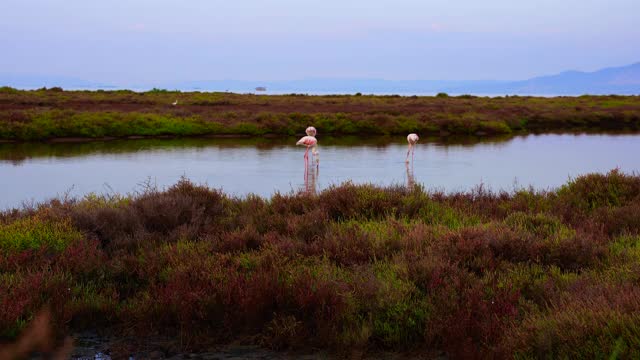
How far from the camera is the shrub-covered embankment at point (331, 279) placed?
4.74 meters

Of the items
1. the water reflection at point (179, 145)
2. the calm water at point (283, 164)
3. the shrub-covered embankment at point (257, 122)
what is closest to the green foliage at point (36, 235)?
the calm water at point (283, 164)

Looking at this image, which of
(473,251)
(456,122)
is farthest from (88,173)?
(456,122)

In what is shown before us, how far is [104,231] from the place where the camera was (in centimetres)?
762

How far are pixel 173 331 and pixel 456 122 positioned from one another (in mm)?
34225

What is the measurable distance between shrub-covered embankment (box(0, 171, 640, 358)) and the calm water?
4.82m

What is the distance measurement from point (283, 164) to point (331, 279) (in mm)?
15224

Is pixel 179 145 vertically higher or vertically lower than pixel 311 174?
higher

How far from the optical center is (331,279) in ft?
18.3

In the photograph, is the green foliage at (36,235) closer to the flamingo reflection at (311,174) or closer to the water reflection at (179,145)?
the flamingo reflection at (311,174)

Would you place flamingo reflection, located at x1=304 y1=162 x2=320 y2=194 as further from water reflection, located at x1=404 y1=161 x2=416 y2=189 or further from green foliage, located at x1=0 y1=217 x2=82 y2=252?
green foliage, located at x1=0 y1=217 x2=82 y2=252

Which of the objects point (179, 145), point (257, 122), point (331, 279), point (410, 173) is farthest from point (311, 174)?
point (257, 122)

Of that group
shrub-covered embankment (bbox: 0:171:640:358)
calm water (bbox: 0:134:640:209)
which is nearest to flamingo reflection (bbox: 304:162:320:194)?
calm water (bbox: 0:134:640:209)

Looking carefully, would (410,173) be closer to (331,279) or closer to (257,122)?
(331,279)

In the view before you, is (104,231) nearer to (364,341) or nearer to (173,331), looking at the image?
(173,331)
